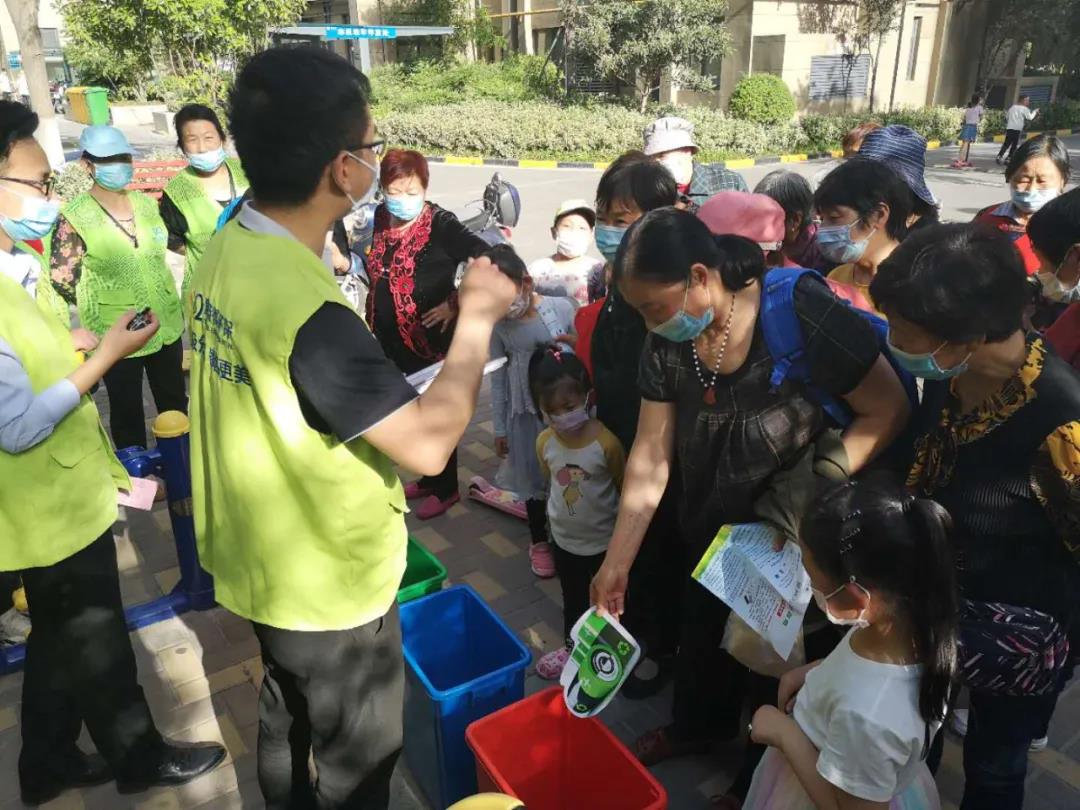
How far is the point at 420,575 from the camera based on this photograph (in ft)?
9.19

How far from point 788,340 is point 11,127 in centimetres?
210

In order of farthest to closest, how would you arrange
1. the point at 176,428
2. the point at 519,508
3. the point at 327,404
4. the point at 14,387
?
the point at 519,508
the point at 176,428
the point at 14,387
the point at 327,404

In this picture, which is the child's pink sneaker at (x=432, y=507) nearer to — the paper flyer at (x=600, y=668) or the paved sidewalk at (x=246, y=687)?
the paved sidewalk at (x=246, y=687)

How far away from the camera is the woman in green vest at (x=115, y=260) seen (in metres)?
3.88

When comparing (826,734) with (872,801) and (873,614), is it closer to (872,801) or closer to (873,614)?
(872,801)

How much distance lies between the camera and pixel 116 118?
25.4 meters

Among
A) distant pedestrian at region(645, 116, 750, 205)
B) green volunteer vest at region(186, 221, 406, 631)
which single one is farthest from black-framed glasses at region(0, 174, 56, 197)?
distant pedestrian at region(645, 116, 750, 205)

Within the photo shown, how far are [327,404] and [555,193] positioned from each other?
489 inches

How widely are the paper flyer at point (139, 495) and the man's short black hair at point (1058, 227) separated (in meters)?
2.79

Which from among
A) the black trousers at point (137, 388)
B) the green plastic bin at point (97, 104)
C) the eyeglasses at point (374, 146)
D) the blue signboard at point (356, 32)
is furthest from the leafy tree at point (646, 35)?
the eyeglasses at point (374, 146)

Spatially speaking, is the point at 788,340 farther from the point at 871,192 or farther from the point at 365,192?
the point at 871,192

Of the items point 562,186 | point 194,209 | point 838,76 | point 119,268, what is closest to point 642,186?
point 119,268

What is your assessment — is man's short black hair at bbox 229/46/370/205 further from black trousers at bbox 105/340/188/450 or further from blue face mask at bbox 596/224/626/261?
black trousers at bbox 105/340/188/450

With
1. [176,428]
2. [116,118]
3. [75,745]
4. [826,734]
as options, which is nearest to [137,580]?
Answer: [176,428]
